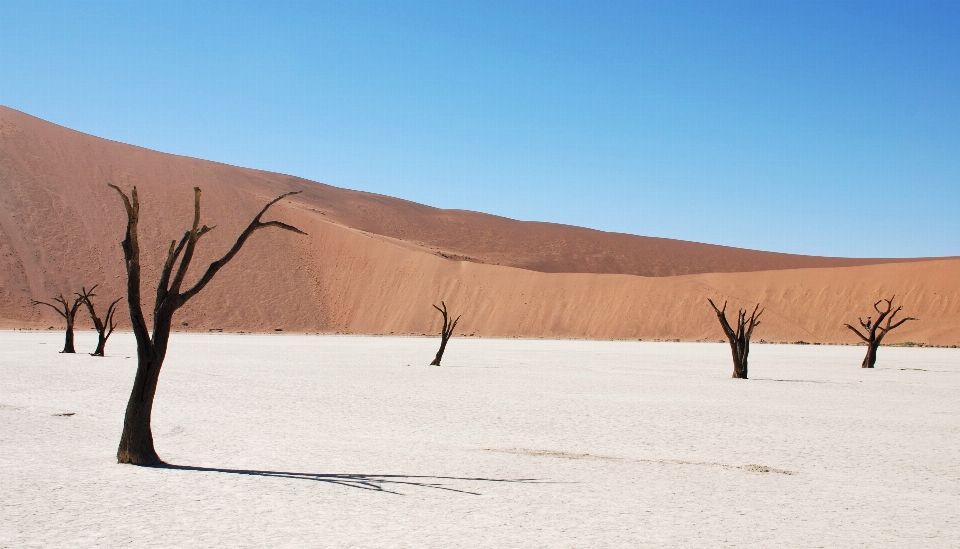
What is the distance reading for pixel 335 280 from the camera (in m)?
75.0

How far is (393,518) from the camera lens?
7.34 m

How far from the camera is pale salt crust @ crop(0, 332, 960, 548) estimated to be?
22.8 feet

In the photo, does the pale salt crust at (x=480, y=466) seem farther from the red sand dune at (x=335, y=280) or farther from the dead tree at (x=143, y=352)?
the red sand dune at (x=335, y=280)

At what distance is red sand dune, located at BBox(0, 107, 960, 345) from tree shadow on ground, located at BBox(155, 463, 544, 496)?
54.5 meters

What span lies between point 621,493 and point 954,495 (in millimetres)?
3230

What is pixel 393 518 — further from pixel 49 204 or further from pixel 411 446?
pixel 49 204

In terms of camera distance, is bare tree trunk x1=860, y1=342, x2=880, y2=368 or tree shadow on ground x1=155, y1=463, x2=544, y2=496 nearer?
tree shadow on ground x1=155, y1=463, x2=544, y2=496

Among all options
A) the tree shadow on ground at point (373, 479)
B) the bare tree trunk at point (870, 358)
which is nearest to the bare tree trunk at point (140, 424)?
the tree shadow on ground at point (373, 479)

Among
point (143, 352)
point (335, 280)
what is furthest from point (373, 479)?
point (335, 280)

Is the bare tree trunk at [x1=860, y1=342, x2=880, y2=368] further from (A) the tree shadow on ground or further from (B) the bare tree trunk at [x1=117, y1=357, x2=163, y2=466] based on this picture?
(B) the bare tree trunk at [x1=117, y1=357, x2=163, y2=466]

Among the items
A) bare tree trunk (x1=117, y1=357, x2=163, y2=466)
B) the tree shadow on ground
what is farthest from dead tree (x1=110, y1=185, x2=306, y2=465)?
the tree shadow on ground

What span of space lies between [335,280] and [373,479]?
6688 centimetres

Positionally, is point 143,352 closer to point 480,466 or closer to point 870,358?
point 480,466

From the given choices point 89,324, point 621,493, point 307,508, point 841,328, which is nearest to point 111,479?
point 307,508
